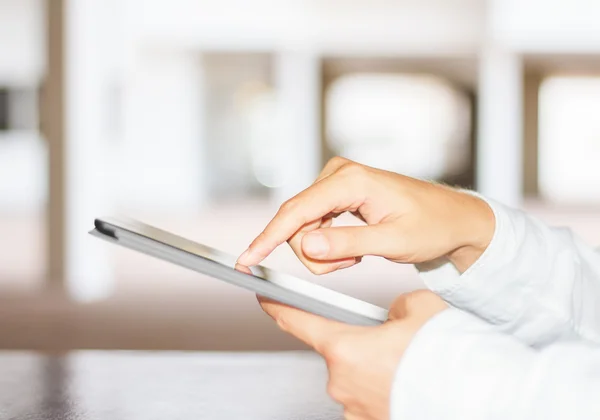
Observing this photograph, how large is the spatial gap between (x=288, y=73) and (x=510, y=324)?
23.3ft

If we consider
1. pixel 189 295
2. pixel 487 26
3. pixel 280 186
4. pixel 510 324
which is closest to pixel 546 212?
pixel 487 26

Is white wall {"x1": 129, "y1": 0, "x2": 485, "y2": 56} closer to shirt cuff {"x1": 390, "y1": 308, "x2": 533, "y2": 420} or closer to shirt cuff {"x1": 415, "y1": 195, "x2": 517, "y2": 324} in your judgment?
shirt cuff {"x1": 415, "y1": 195, "x2": 517, "y2": 324}

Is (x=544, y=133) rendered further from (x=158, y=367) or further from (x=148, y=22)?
(x=158, y=367)

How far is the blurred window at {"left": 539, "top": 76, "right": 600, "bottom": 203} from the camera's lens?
32.4 ft

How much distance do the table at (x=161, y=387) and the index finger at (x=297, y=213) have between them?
0.42ft

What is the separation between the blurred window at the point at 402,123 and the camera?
397 inches

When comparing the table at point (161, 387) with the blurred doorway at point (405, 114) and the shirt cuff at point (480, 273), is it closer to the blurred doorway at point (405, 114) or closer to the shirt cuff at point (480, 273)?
the shirt cuff at point (480, 273)

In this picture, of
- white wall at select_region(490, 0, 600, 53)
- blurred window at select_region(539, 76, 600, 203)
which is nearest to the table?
white wall at select_region(490, 0, 600, 53)

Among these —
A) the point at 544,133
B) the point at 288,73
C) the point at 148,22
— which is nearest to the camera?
the point at 288,73

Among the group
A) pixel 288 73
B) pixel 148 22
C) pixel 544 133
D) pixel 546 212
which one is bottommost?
pixel 546 212

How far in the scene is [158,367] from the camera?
77 cm

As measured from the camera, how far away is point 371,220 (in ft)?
1.79

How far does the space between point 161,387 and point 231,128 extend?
967cm

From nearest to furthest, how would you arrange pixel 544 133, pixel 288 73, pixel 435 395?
pixel 435 395 < pixel 288 73 < pixel 544 133
